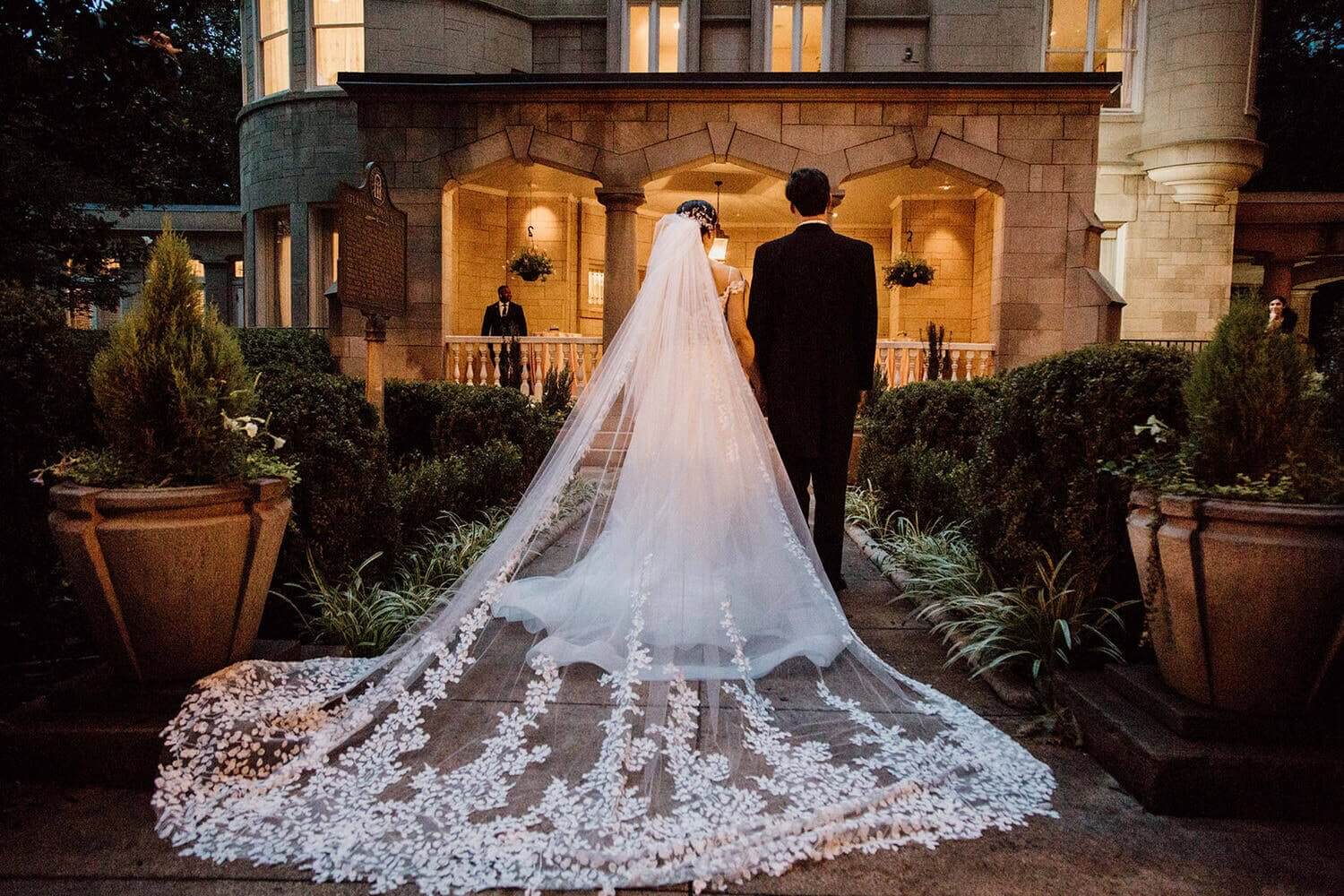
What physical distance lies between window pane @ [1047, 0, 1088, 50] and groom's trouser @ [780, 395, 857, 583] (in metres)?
14.9

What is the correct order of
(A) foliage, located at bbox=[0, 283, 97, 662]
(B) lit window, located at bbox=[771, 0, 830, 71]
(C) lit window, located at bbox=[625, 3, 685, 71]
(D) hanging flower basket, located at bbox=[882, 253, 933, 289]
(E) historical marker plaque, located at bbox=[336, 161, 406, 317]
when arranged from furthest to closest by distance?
(C) lit window, located at bbox=[625, 3, 685, 71] < (B) lit window, located at bbox=[771, 0, 830, 71] < (D) hanging flower basket, located at bbox=[882, 253, 933, 289] < (E) historical marker plaque, located at bbox=[336, 161, 406, 317] < (A) foliage, located at bbox=[0, 283, 97, 662]

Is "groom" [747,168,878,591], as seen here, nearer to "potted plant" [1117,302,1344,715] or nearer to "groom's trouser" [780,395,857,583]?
"groom's trouser" [780,395,857,583]

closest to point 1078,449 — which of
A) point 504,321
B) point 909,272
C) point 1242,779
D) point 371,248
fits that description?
point 1242,779

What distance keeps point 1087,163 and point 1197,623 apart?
10898 mm

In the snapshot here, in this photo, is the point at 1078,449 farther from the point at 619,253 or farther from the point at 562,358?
the point at 562,358

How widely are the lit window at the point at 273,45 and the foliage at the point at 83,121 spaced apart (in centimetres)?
431

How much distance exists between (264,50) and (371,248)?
45.1 feet

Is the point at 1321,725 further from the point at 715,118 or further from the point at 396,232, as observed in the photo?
the point at 715,118

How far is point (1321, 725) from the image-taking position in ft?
7.79

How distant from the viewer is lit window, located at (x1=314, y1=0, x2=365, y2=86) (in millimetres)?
14758

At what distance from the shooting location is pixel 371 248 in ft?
17.8

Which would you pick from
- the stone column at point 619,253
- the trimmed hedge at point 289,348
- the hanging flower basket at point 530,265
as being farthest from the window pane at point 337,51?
the stone column at point 619,253

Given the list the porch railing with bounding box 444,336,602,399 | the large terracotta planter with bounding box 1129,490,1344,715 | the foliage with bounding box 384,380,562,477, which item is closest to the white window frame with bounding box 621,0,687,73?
the porch railing with bounding box 444,336,602,399

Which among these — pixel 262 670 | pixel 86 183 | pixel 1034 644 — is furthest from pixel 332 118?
pixel 1034 644
